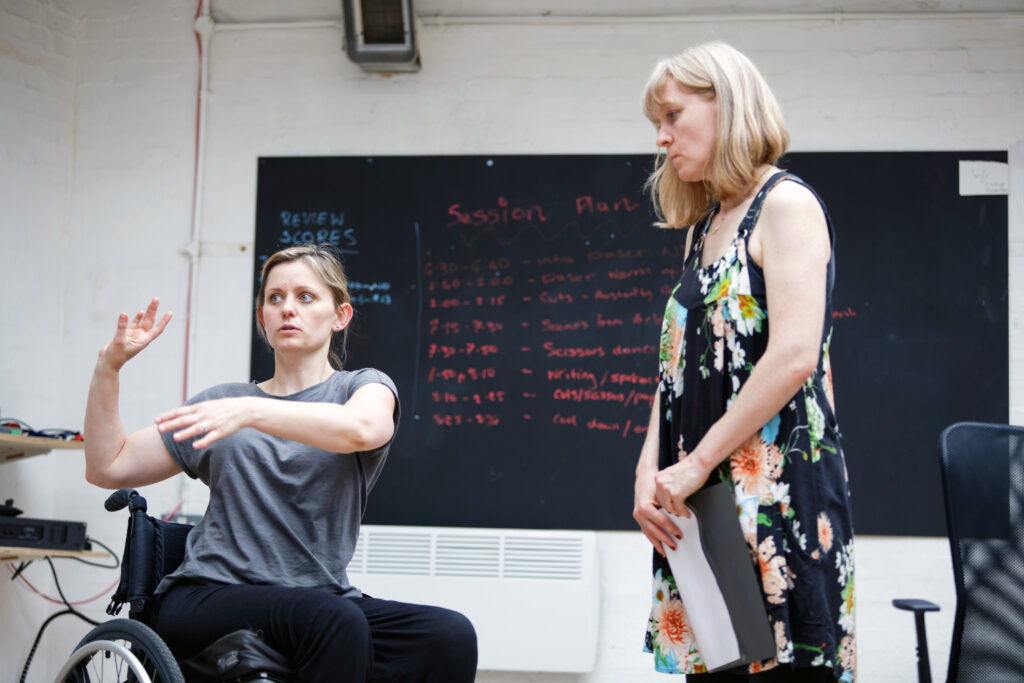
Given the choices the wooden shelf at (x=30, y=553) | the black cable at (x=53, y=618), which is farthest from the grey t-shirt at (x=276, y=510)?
the black cable at (x=53, y=618)

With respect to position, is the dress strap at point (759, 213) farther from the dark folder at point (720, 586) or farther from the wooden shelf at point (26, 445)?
the wooden shelf at point (26, 445)

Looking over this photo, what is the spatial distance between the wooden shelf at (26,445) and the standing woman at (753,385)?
A: 2427 mm

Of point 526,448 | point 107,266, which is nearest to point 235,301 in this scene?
point 107,266

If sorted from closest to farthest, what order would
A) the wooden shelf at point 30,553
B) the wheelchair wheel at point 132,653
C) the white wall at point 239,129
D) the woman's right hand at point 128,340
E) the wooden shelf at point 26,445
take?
the wheelchair wheel at point 132,653 < the woman's right hand at point 128,340 < the wooden shelf at point 30,553 < the wooden shelf at point 26,445 < the white wall at point 239,129

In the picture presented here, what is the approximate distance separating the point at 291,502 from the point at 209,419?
397 mm

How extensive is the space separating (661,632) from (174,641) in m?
0.82

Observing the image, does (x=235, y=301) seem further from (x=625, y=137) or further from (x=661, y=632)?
(x=661, y=632)

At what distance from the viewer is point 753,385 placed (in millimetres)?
1206

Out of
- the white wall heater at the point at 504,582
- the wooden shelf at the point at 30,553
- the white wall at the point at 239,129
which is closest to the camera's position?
the wooden shelf at the point at 30,553

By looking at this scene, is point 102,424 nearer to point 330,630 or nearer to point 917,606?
point 330,630

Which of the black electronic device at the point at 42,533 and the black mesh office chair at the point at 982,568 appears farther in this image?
the black electronic device at the point at 42,533

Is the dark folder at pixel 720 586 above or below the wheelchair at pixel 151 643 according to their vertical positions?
above

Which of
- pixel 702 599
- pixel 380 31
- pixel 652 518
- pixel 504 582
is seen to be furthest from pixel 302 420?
pixel 380 31

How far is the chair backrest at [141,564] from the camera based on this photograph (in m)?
1.64
